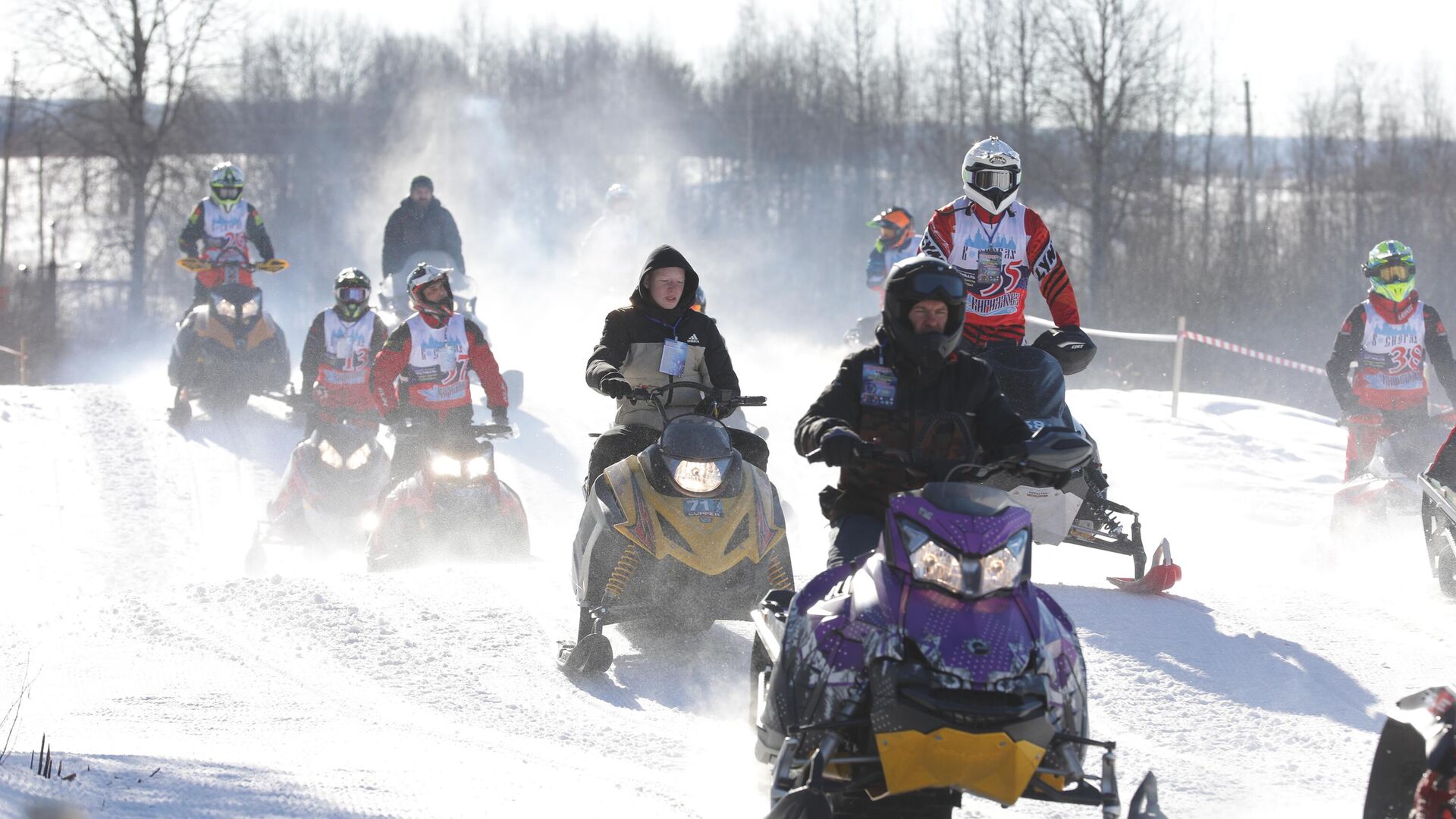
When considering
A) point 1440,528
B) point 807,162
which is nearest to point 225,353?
point 1440,528

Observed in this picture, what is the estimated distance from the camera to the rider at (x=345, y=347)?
12969mm

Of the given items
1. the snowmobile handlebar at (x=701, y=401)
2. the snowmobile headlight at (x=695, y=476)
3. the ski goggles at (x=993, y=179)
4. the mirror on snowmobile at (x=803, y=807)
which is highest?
the ski goggles at (x=993, y=179)

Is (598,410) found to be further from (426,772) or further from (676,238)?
(676,238)

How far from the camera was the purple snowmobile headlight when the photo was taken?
362 cm

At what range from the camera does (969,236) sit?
7941 millimetres

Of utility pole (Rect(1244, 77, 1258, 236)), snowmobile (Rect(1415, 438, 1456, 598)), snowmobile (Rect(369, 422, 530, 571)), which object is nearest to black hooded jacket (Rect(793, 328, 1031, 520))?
snowmobile (Rect(1415, 438, 1456, 598))

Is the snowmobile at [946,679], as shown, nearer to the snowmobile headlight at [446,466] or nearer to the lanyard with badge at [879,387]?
the lanyard with badge at [879,387]

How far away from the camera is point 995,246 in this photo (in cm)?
790

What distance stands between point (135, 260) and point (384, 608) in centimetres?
3271

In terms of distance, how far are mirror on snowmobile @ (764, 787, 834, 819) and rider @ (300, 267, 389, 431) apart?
32.0 ft

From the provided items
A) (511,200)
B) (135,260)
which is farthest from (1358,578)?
(511,200)

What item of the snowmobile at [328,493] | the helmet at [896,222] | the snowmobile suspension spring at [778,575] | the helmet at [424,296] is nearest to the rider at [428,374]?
the helmet at [424,296]

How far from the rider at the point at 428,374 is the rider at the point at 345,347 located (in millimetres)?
2221

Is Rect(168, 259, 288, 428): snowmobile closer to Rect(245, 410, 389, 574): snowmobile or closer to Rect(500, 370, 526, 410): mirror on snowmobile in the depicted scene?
Rect(500, 370, 526, 410): mirror on snowmobile
